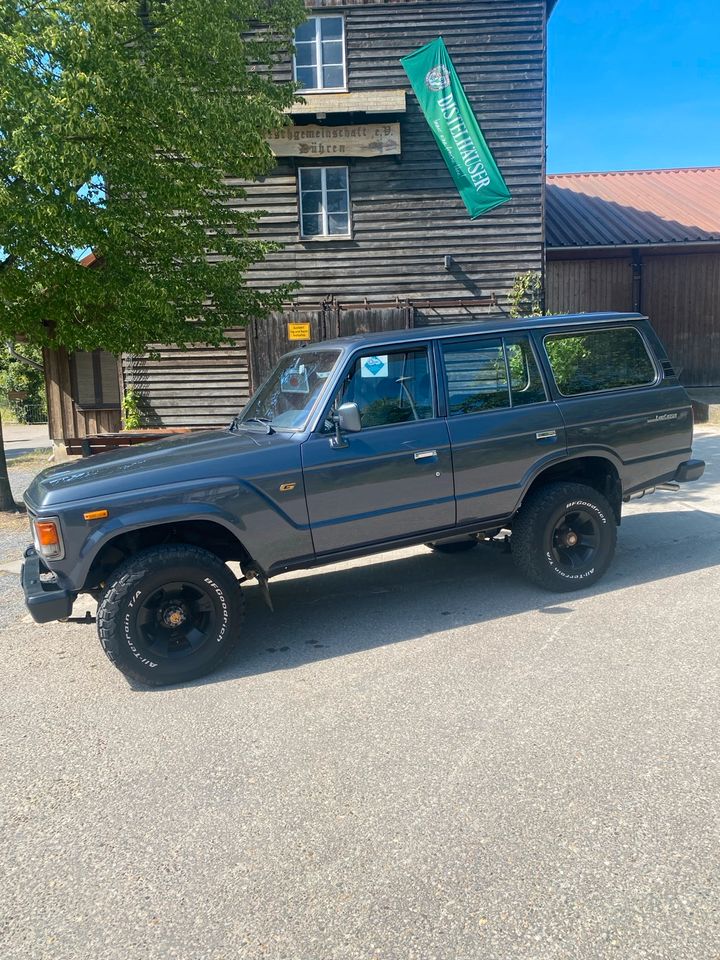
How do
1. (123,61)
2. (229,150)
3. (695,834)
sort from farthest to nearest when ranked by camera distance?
(229,150), (123,61), (695,834)

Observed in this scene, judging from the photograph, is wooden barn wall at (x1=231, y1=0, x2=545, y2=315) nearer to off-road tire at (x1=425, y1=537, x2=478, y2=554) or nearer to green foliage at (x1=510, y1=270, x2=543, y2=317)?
green foliage at (x1=510, y1=270, x2=543, y2=317)

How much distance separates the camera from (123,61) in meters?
6.73

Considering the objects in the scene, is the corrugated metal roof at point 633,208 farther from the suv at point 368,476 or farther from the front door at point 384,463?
the front door at point 384,463

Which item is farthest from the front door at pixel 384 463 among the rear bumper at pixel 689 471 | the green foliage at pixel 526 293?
the green foliage at pixel 526 293

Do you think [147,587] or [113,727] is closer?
[113,727]

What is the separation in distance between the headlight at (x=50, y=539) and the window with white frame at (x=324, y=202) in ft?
36.6

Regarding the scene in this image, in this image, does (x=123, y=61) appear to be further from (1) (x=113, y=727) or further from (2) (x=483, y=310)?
(2) (x=483, y=310)

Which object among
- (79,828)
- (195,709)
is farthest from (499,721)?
(79,828)

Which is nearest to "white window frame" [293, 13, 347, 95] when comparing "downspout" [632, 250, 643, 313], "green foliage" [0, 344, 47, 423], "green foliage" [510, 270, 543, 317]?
"green foliage" [510, 270, 543, 317]

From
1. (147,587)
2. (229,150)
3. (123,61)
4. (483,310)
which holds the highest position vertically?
(123,61)

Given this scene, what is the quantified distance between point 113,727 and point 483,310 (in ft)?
38.7

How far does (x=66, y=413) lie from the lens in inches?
632

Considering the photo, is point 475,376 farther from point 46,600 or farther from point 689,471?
point 46,600

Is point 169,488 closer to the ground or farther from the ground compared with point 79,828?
farther from the ground
